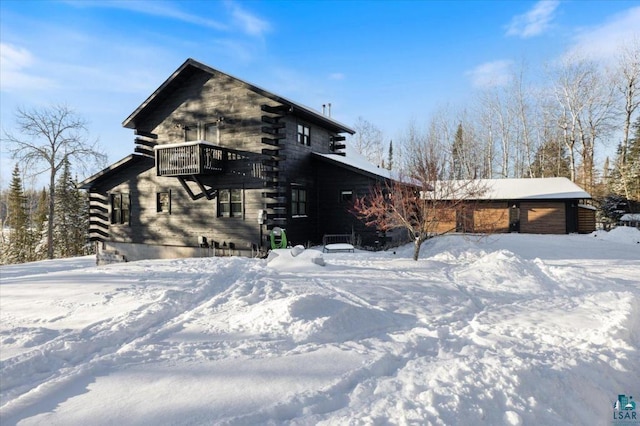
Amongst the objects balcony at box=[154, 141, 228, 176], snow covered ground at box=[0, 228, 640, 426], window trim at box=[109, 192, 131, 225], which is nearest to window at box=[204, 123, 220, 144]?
balcony at box=[154, 141, 228, 176]

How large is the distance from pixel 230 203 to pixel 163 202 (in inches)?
182

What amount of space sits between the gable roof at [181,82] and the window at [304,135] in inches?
20.6

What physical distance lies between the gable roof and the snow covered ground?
9.25 metres

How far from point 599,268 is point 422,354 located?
475 inches

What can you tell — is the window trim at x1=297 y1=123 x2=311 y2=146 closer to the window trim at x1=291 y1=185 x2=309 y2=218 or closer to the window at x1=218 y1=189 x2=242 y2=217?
the window trim at x1=291 y1=185 x2=309 y2=218

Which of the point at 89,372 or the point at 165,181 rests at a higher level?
the point at 165,181

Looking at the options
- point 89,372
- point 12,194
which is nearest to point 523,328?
point 89,372

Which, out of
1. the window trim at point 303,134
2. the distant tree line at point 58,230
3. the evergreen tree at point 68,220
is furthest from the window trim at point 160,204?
the evergreen tree at point 68,220

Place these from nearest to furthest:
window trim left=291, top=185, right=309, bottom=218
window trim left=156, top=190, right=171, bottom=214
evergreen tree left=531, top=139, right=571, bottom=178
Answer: window trim left=291, top=185, right=309, bottom=218 < window trim left=156, top=190, right=171, bottom=214 < evergreen tree left=531, top=139, right=571, bottom=178

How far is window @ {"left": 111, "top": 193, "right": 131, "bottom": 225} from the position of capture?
19.8m

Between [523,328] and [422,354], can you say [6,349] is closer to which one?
[422,354]

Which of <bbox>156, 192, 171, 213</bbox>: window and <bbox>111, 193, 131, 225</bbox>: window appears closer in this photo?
<bbox>156, 192, 171, 213</bbox>: window

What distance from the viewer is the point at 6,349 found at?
16.1 feet

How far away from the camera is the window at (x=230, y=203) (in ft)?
55.0
